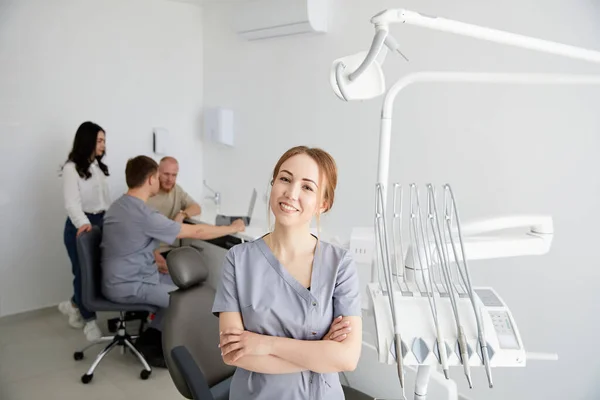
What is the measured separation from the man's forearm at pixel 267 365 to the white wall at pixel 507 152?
2.42 feet

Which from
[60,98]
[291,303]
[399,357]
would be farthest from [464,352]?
[60,98]

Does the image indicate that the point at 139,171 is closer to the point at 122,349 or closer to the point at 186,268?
the point at 186,268

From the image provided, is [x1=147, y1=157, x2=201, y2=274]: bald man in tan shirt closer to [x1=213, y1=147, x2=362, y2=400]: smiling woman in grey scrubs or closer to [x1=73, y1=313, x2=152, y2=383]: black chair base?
[x1=73, y1=313, x2=152, y2=383]: black chair base

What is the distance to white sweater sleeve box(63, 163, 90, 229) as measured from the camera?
3.17 meters

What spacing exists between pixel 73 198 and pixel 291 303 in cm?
243

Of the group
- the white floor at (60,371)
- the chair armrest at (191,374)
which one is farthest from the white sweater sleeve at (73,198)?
the chair armrest at (191,374)

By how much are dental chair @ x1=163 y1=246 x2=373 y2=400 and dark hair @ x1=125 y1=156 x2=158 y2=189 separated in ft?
3.03

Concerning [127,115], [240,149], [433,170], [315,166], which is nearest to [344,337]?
[315,166]

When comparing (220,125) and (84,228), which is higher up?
(220,125)

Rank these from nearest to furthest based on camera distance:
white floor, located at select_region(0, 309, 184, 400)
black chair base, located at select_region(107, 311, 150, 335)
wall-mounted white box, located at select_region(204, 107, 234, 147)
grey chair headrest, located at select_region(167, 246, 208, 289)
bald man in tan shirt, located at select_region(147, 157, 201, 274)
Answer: grey chair headrest, located at select_region(167, 246, 208, 289) → white floor, located at select_region(0, 309, 184, 400) → black chair base, located at select_region(107, 311, 150, 335) → bald man in tan shirt, located at select_region(147, 157, 201, 274) → wall-mounted white box, located at select_region(204, 107, 234, 147)

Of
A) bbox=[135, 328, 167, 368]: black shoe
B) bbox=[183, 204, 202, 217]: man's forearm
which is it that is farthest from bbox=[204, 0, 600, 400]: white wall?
bbox=[135, 328, 167, 368]: black shoe

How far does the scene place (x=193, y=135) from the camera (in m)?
4.40

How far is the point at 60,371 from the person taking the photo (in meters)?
2.88

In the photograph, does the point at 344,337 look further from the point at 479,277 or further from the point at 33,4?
the point at 33,4
